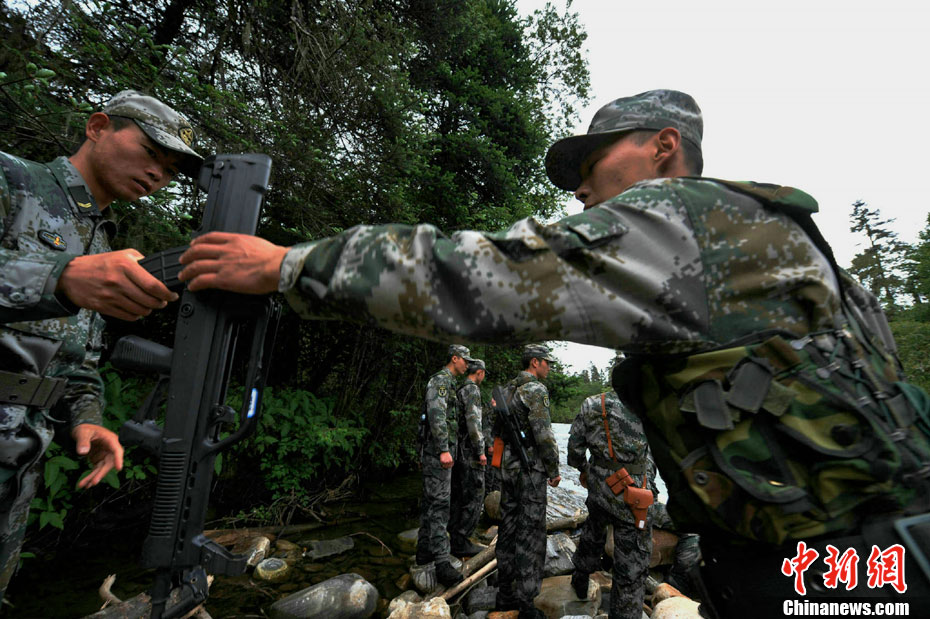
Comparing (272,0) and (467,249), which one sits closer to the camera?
(467,249)

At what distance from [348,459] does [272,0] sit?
6978 millimetres

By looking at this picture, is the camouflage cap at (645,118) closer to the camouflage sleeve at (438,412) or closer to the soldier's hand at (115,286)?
the soldier's hand at (115,286)

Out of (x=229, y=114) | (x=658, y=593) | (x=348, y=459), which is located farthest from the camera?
(x=348, y=459)

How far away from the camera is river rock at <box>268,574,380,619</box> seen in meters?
3.93

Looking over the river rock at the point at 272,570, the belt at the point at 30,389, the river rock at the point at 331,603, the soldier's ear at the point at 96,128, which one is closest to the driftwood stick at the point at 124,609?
the river rock at the point at 331,603

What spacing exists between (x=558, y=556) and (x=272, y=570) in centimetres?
379

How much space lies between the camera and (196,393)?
1.43 m

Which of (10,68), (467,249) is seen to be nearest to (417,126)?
(10,68)

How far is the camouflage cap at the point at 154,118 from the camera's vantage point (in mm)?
2018

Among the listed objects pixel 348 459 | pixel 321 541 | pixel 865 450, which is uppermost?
pixel 865 450

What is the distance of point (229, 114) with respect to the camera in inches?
176

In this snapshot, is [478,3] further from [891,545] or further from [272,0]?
[891,545]

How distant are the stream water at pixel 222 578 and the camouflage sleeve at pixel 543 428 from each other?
2330 millimetres

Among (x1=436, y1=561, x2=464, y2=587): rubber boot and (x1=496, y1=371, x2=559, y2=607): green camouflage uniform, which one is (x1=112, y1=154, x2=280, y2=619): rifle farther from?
(x1=436, y1=561, x2=464, y2=587): rubber boot
